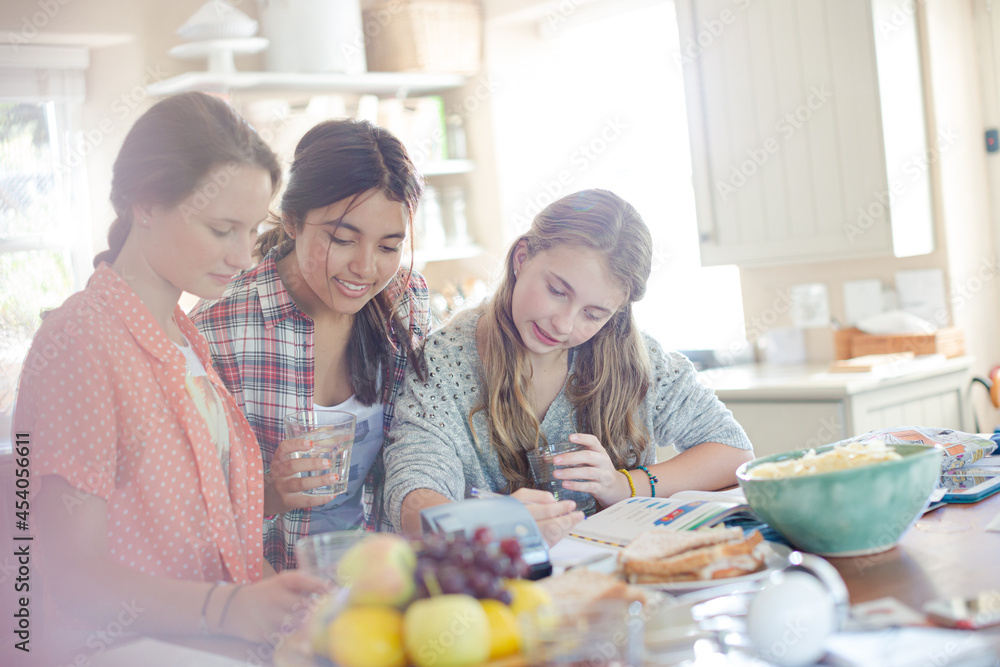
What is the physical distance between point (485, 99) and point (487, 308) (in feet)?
8.67

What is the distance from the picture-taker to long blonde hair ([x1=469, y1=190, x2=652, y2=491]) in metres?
1.57

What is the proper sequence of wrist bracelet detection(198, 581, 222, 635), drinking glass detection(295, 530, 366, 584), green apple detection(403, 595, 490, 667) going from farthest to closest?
wrist bracelet detection(198, 581, 222, 635) < drinking glass detection(295, 530, 366, 584) < green apple detection(403, 595, 490, 667)

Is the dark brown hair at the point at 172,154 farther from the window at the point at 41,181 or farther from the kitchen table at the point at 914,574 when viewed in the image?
the window at the point at 41,181

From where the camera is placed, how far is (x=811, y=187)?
124 inches

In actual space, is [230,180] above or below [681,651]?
above

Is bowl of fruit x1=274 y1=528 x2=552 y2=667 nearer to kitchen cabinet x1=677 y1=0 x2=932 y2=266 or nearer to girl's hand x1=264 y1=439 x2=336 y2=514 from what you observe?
girl's hand x1=264 y1=439 x2=336 y2=514

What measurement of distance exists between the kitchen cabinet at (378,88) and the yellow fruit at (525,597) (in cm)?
301

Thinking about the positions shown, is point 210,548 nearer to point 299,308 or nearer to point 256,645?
point 256,645

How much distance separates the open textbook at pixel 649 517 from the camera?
116 centimetres

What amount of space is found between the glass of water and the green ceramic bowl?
557 millimetres

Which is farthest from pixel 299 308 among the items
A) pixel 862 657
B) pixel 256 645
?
pixel 862 657

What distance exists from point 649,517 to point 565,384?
48cm

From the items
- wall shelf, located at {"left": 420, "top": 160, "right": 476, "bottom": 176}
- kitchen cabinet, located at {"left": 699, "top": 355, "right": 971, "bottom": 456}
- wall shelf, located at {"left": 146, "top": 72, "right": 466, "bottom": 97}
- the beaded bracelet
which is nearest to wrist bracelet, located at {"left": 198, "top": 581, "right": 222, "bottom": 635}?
the beaded bracelet

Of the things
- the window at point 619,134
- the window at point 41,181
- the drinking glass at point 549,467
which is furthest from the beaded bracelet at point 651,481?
the window at point 619,134
